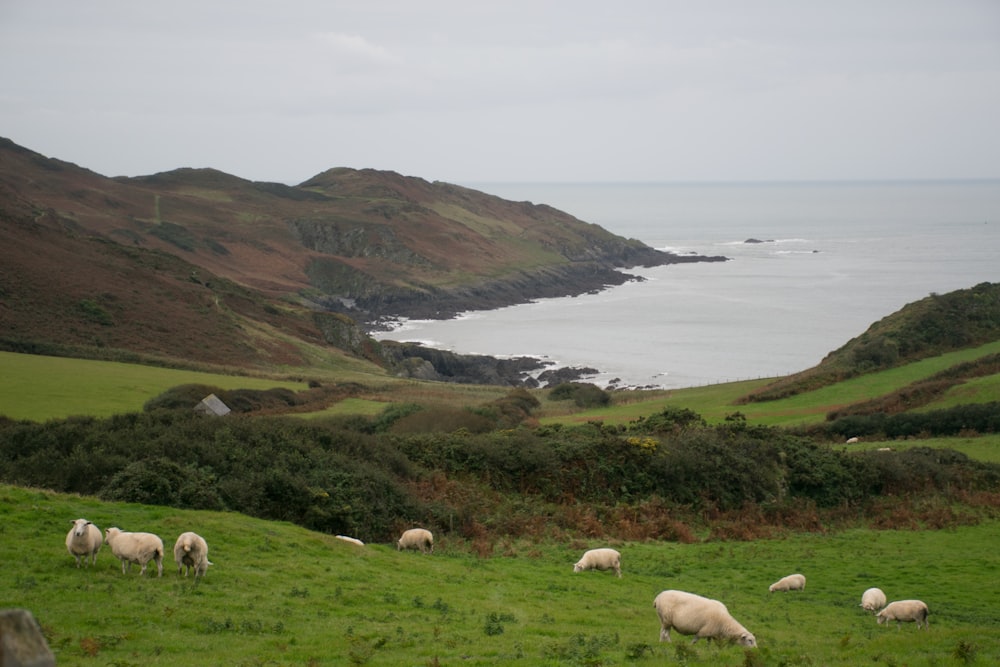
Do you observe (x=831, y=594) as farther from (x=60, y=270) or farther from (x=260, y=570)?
(x=60, y=270)

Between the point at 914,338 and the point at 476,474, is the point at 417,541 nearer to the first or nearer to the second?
the point at 476,474

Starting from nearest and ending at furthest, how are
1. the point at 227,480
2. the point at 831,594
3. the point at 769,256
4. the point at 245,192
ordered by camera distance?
the point at 831,594 < the point at 227,480 < the point at 245,192 < the point at 769,256

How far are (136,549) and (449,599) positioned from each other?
5452 mm

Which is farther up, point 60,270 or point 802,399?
point 60,270

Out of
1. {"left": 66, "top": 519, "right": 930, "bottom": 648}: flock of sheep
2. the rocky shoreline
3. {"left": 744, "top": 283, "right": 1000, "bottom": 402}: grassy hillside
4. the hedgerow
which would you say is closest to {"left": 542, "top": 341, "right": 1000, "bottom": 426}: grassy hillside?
{"left": 744, "top": 283, "right": 1000, "bottom": 402}: grassy hillside

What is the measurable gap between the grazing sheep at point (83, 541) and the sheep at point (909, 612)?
1408cm

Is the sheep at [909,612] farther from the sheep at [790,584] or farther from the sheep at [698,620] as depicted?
the sheep at [698,620]

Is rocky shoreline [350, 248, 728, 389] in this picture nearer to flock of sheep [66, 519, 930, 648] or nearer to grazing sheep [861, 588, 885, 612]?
grazing sheep [861, 588, 885, 612]

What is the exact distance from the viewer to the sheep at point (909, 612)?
15.3m

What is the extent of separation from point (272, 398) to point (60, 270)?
3857 cm

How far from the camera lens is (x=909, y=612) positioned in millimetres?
15305

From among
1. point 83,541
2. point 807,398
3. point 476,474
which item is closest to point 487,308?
point 807,398

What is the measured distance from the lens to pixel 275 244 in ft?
473

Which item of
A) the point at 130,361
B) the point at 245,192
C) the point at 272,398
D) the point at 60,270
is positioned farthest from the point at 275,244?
the point at 272,398
